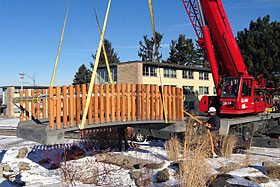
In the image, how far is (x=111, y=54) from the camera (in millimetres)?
64188

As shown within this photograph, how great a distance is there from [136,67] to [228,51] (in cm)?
2349

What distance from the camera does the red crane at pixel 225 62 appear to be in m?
12.1

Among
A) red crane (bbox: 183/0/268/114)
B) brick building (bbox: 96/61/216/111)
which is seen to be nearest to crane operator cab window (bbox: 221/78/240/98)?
red crane (bbox: 183/0/268/114)

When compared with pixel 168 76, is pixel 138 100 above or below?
below

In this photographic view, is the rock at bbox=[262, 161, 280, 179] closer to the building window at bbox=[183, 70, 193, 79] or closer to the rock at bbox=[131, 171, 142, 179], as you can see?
the rock at bbox=[131, 171, 142, 179]

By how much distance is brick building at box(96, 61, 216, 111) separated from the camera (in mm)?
36000

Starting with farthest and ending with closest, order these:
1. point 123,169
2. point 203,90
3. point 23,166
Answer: point 203,90 < point 23,166 < point 123,169

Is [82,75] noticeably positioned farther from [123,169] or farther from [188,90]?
[123,169]

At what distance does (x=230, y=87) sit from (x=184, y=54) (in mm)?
45438

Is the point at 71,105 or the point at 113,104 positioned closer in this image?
the point at 71,105

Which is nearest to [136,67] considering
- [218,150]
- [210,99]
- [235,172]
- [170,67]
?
[170,67]

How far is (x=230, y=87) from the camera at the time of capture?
12.2m

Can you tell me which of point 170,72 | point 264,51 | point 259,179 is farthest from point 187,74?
point 259,179

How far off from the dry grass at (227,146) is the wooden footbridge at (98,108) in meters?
1.99
